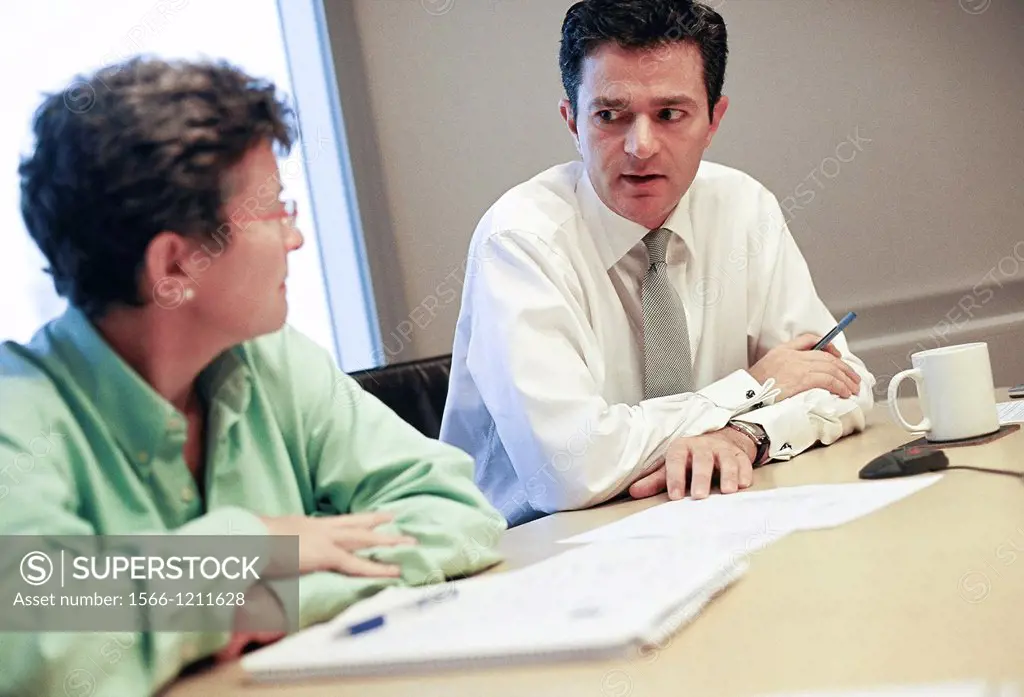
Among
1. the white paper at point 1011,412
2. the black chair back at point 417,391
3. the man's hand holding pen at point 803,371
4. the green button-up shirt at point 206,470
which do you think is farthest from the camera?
the black chair back at point 417,391

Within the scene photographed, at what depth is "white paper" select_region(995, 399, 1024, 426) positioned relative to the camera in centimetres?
157

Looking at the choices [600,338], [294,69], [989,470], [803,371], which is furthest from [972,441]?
[294,69]

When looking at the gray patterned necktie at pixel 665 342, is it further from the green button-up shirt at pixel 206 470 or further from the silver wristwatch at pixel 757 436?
the green button-up shirt at pixel 206 470

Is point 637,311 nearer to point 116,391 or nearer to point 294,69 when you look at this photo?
point 116,391

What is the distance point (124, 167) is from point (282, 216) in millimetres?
135

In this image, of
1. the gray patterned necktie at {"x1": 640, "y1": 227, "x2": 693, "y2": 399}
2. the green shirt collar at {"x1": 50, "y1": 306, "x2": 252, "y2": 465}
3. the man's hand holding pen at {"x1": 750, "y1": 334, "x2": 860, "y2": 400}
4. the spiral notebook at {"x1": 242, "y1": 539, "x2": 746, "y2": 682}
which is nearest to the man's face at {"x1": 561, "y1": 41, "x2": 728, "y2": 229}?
the gray patterned necktie at {"x1": 640, "y1": 227, "x2": 693, "y2": 399}

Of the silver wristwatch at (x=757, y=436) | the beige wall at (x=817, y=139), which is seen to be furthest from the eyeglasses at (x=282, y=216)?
the beige wall at (x=817, y=139)

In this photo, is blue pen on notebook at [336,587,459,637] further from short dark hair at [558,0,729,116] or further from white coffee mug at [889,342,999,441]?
short dark hair at [558,0,729,116]

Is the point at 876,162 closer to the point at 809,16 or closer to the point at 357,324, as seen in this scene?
the point at 809,16

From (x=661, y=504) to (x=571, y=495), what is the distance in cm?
18

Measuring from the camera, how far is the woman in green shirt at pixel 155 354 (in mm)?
805

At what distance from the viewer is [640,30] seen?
187cm

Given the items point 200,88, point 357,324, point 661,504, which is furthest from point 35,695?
point 357,324

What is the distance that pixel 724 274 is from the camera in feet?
6.75
